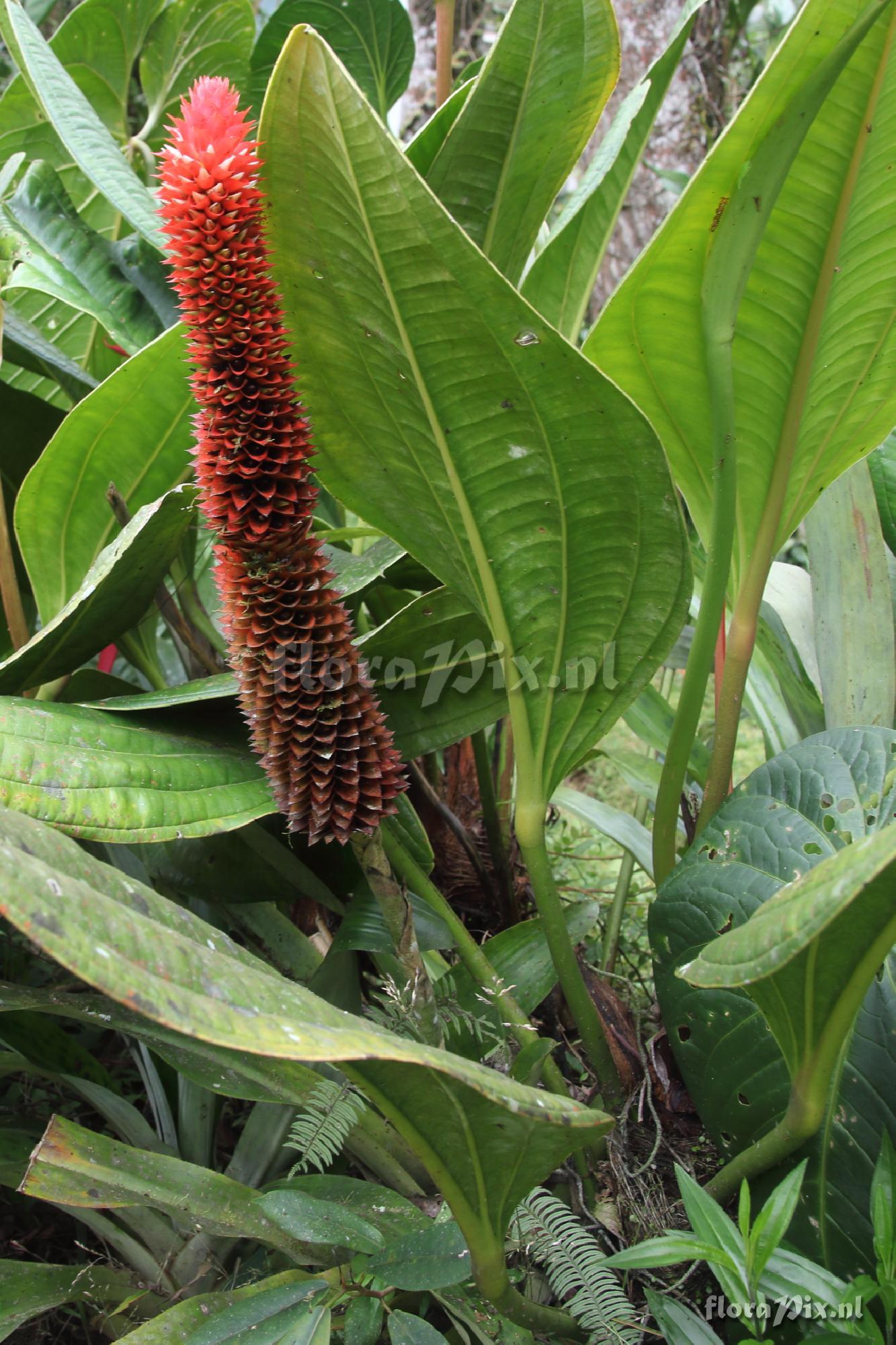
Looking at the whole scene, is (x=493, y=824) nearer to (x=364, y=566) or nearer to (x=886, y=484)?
(x=364, y=566)

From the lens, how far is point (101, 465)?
755 mm

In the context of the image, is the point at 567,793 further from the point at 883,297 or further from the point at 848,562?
the point at 883,297

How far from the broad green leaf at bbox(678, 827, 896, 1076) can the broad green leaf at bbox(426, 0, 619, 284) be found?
0.51 m

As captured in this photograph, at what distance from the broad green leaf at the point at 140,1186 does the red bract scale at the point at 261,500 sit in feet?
0.77

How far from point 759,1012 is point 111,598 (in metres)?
0.50

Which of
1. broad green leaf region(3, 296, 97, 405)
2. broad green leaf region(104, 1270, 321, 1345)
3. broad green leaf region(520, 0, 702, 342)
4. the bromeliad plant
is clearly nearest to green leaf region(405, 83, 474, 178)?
the bromeliad plant

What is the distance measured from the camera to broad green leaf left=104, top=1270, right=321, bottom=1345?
548 mm

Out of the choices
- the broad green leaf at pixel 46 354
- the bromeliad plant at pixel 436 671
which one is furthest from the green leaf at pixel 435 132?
the broad green leaf at pixel 46 354

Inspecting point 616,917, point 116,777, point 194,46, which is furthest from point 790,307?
point 194,46

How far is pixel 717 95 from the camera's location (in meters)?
3.12

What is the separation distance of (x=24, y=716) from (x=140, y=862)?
12.3 inches

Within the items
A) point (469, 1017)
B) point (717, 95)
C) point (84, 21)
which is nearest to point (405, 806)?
point (469, 1017)

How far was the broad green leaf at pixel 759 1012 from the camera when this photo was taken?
1.97 ft

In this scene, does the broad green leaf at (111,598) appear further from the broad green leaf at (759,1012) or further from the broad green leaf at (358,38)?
the broad green leaf at (358,38)
